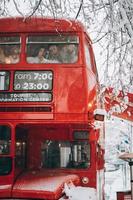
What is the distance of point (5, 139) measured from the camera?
867 centimetres

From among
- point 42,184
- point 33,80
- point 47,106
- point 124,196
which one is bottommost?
point 124,196

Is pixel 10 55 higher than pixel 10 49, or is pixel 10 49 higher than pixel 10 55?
pixel 10 49

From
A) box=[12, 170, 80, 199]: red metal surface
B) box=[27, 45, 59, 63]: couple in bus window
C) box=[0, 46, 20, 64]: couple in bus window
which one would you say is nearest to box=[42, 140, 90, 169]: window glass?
box=[12, 170, 80, 199]: red metal surface

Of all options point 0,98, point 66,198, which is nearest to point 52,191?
point 66,198

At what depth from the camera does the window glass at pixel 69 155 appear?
9.12 m

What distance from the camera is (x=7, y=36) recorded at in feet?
Answer: 29.9

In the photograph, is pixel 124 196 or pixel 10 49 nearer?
pixel 10 49

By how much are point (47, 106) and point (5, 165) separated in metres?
1.20

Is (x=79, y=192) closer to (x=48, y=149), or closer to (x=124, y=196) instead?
(x=48, y=149)

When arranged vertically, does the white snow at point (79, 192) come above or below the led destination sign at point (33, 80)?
below

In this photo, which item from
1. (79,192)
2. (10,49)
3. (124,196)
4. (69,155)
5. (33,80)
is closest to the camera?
(79,192)

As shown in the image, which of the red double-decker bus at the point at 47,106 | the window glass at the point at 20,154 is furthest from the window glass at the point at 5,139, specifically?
the window glass at the point at 20,154

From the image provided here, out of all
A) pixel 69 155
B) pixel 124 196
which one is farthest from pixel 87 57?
pixel 124 196

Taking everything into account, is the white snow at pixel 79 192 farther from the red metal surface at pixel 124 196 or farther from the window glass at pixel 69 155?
the red metal surface at pixel 124 196
